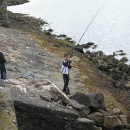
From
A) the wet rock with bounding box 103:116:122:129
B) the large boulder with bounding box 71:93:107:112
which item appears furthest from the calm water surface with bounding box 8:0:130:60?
the wet rock with bounding box 103:116:122:129

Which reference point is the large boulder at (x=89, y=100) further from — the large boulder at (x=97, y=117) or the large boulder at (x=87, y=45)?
the large boulder at (x=87, y=45)

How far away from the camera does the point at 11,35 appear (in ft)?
87.1

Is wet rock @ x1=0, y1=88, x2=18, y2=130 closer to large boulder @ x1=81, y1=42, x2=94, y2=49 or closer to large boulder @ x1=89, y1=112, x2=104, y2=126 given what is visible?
large boulder @ x1=89, y1=112, x2=104, y2=126

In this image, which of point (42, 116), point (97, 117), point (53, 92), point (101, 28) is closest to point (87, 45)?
point (101, 28)

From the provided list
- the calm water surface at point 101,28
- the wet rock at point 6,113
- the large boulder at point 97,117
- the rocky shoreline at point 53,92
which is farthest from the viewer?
the calm water surface at point 101,28

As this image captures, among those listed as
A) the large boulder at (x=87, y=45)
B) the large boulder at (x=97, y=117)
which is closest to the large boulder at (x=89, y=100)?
the large boulder at (x=97, y=117)

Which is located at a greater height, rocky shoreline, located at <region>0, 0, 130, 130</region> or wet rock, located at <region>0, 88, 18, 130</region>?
wet rock, located at <region>0, 88, 18, 130</region>

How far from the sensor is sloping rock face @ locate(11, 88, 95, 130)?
28.1 ft

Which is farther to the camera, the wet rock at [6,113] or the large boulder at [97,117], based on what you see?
the large boulder at [97,117]

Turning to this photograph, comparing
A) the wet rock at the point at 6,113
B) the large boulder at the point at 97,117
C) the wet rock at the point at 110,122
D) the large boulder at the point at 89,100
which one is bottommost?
the wet rock at the point at 110,122

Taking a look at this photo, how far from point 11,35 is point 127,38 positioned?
25.2m

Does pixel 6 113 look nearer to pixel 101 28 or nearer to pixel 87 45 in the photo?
pixel 87 45

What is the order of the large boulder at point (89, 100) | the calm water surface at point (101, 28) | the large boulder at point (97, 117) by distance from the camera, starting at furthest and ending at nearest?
1. the calm water surface at point (101, 28)
2. the large boulder at point (89, 100)
3. the large boulder at point (97, 117)

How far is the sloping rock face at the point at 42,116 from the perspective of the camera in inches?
337
